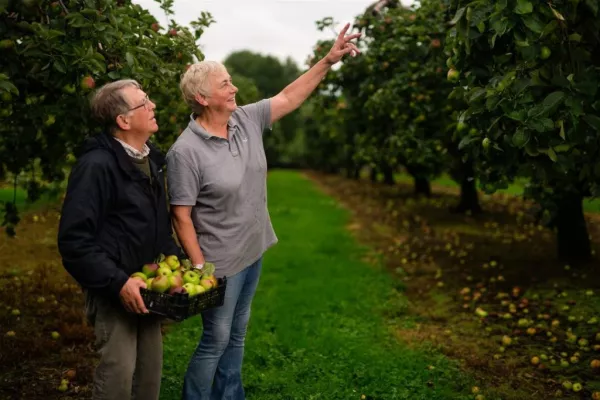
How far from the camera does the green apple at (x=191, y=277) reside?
3330mm

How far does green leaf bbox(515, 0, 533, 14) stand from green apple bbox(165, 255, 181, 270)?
2374 millimetres

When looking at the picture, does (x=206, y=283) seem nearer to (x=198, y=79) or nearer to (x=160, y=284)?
(x=160, y=284)

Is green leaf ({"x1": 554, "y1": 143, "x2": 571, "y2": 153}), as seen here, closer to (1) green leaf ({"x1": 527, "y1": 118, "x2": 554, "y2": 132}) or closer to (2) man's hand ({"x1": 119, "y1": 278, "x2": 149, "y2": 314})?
(1) green leaf ({"x1": 527, "y1": 118, "x2": 554, "y2": 132})

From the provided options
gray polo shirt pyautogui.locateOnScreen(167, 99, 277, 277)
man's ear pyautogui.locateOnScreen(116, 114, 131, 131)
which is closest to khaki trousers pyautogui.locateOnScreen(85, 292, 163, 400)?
gray polo shirt pyautogui.locateOnScreen(167, 99, 277, 277)

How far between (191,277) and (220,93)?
1057 millimetres

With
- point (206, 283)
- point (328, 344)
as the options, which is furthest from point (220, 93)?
point (328, 344)

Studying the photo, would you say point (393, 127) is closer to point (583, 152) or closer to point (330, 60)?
point (583, 152)

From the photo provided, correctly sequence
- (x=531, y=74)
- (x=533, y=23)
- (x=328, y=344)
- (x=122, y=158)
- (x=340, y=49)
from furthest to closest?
(x=328, y=344) → (x=340, y=49) → (x=531, y=74) → (x=533, y=23) → (x=122, y=158)

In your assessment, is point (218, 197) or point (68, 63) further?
point (68, 63)

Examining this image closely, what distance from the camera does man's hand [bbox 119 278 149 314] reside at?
3037 mm

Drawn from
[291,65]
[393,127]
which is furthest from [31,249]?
[291,65]

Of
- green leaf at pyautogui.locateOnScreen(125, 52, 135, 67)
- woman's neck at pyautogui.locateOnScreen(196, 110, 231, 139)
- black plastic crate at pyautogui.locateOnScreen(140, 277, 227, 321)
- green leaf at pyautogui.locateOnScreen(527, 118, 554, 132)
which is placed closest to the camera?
black plastic crate at pyautogui.locateOnScreen(140, 277, 227, 321)

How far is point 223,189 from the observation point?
11.9 feet

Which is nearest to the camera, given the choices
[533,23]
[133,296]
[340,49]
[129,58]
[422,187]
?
[133,296]
